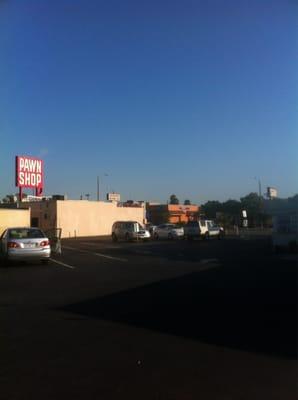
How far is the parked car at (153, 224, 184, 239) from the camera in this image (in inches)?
1962

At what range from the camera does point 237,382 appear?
589 cm

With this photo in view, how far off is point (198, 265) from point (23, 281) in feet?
23.3

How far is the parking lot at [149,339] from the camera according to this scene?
19.0ft

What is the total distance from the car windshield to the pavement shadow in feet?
26.2

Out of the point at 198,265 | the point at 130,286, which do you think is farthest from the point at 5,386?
the point at 198,265

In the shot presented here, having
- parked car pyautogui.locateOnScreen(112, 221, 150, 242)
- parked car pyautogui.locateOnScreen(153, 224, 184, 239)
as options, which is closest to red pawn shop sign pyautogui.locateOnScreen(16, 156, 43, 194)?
parked car pyautogui.locateOnScreen(112, 221, 150, 242)

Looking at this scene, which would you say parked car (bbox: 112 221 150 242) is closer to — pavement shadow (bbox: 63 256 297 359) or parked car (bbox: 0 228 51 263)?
parked car (bbox: 0 228 51 263)

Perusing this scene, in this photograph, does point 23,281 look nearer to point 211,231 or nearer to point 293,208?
point 293,208

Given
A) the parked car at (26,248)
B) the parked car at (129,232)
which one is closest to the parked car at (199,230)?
the parked car at (129,232)

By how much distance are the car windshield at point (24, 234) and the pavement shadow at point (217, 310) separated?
7.97 meters

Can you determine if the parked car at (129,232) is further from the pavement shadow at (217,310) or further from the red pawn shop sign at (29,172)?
the pavement shadow at (217,310)

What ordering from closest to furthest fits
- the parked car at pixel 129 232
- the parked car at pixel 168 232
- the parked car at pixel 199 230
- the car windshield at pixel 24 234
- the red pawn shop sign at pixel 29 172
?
the car windshield at pixel 24 234 → the parked car at pixel 129 232 → the parked car at pixel 199 230 → the red pawn shop sign at pixel 29 172 → the parked car at pixel 168 232

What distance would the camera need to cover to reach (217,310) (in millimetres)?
10242

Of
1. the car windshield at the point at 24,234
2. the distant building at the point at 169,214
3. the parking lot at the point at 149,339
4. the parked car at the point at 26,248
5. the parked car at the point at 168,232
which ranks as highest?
the distant building at the point at 169,214
